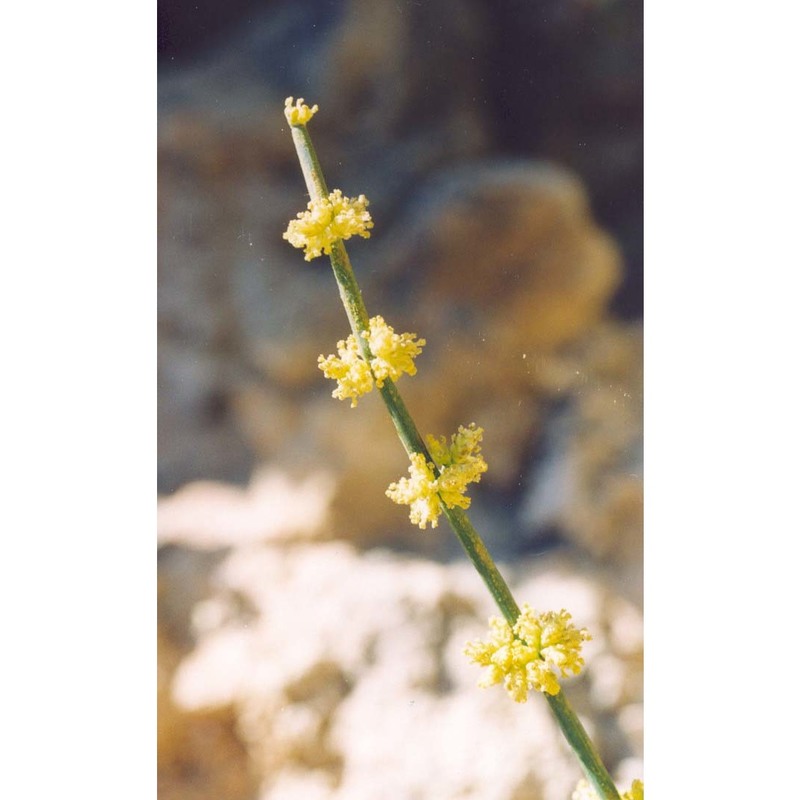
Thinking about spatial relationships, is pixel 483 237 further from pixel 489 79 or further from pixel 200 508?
pixel 200 508

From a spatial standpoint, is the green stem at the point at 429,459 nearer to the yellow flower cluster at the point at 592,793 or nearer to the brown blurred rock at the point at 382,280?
the yellow flower cluster at the point at 592,793

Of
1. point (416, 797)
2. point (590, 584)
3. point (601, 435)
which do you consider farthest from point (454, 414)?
point (416, 797)

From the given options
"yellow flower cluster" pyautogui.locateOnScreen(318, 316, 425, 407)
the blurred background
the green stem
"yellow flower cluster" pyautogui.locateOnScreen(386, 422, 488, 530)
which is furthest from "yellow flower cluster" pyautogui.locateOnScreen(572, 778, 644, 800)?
"yellow flower cluster" pyautogui.locateOnScreen(318, 316, 425, 407)

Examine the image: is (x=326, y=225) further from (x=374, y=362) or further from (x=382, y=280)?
(x=382, y=280)

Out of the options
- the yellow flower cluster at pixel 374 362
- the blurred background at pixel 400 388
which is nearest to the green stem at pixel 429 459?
the yellow flower cluster at pixel 374 362

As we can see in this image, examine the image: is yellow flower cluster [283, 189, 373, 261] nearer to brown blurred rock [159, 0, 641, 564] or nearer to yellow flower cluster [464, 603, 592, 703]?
brown blurred rock [159, 0, 641, 564]

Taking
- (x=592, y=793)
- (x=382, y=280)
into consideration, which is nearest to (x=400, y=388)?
(x=382, y=280)
